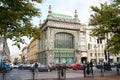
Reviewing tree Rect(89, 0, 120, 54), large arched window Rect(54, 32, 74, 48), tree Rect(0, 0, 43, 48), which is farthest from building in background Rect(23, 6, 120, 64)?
tree Rect(0, 0, 43, 48)

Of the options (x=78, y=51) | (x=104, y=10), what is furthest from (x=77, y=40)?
(x=104, y=10)

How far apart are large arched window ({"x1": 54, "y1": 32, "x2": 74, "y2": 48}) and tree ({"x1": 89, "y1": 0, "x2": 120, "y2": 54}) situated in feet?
203

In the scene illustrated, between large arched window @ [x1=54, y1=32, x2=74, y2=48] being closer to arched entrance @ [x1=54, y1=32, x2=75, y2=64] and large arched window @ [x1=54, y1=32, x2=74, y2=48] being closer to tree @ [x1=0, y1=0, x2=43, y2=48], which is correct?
arched entrance @ [x1=54, y1=32, x2=75, y2=64]

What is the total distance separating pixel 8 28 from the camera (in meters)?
21.4

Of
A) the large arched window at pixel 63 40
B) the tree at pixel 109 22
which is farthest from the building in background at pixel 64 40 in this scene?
the tree at pixel 109 22

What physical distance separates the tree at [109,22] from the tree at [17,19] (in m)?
13.5

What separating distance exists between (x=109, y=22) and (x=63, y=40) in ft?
220

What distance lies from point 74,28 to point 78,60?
12.4 metres

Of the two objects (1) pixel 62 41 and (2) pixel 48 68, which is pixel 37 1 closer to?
(2) pixel 48 68

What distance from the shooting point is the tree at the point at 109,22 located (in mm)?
33875

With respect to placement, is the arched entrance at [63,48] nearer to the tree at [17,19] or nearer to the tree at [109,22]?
the tree at [109,22]

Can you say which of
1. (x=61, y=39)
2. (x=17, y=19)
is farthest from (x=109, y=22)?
(x=61, y=39)

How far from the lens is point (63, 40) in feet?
330

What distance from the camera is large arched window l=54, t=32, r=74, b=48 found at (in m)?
98.7
